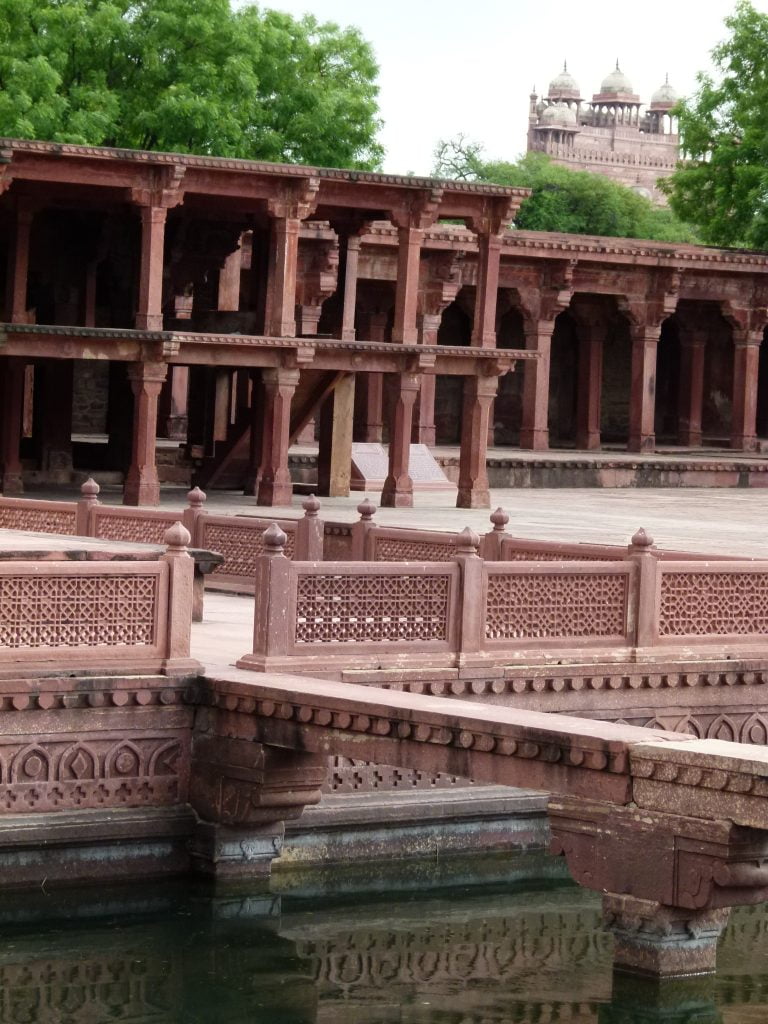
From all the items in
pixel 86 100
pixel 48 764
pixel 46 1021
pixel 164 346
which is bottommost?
pixel 46 1021

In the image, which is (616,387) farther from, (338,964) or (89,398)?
(338,964)

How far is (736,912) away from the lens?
38.5 feet

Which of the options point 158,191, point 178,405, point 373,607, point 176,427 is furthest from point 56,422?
point 373,607

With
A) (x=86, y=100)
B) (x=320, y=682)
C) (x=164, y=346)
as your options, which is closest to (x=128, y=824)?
(x=320, y=682)

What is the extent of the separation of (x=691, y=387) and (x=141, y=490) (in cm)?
1675

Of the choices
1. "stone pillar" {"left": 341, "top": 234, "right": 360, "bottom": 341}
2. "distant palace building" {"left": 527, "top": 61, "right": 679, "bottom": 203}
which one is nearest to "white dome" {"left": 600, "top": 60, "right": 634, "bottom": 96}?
"distant palace building" {"left": 527, "top": 61, "right": 679, "bottom": 203}

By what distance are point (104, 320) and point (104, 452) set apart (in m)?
2.48

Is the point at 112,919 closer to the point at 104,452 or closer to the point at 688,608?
the point at 688,608

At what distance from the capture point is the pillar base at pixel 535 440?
3394cm

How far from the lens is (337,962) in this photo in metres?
10.3

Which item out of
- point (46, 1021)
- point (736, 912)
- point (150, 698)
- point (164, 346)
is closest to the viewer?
point (46, 1021)

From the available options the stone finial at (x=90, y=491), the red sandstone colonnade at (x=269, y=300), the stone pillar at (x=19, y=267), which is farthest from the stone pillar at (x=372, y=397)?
the stone finial at (x=90, y=491)

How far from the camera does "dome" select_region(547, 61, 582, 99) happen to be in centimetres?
10275

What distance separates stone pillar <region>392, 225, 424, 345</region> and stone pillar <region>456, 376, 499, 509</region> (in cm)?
119
